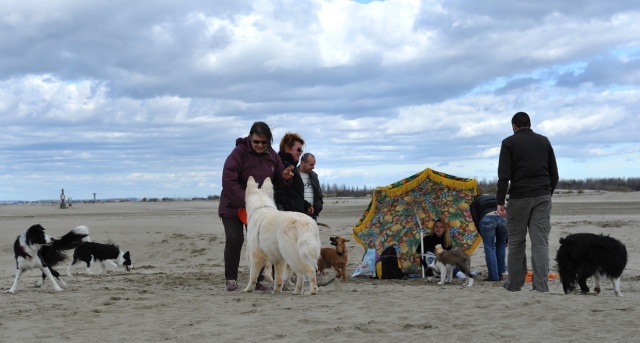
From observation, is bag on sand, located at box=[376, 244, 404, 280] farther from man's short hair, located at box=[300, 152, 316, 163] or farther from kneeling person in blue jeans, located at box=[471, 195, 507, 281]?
man's short hair, located at box=[300, 152, 316, 163]

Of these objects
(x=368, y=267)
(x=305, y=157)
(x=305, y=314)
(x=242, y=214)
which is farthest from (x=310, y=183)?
(x=305, y=314)

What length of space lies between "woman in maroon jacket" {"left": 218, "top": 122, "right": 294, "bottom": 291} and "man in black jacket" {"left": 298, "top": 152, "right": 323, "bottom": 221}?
2.87 ft

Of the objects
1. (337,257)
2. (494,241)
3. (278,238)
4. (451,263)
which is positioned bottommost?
(451,263)

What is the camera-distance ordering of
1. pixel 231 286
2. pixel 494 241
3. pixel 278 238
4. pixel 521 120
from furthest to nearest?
1. pixel 494 241
2. pixel 231 286
3. pixel 521 120
4. pixel 278 238

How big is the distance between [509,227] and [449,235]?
9.15 ft

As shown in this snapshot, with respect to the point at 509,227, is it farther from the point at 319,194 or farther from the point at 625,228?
the point at 625,228

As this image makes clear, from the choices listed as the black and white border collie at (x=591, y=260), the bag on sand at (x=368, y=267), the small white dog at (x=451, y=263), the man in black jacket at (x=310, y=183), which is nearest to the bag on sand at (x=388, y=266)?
the bag on sand at (x=368, y=267)

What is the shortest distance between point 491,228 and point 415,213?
5.18ft

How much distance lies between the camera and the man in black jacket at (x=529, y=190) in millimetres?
8219

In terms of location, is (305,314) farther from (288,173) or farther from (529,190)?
(529,190)

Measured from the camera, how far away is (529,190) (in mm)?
8227

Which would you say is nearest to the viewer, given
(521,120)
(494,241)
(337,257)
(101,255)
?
(521,120)

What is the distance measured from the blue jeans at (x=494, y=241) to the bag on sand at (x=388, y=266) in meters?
1.48

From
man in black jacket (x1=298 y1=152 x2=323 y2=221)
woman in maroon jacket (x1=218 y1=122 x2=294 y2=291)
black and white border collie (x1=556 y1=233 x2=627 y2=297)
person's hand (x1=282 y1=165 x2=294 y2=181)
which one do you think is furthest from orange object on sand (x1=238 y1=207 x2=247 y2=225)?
black and white border collie (x1=556 y1=233 x2=627 y2=297)
